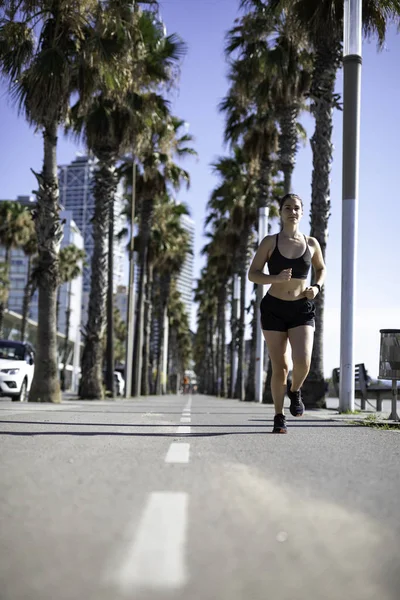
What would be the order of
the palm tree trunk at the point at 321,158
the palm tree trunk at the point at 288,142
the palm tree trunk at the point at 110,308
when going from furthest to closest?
the palm tree trunk at the point at 110,308 → the palm tree trunk at the point at 288,142 → the palm tree trunk at the point at 321,158

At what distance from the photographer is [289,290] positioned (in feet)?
23.5

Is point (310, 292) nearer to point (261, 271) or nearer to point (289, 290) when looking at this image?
point (289, 290)

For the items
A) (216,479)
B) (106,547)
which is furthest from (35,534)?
(216,479)

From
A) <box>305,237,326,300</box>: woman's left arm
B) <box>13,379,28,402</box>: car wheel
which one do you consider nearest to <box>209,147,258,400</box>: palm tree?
<box>13,379,28,402</box>: car wheel

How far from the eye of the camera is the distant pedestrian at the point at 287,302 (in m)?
7.16

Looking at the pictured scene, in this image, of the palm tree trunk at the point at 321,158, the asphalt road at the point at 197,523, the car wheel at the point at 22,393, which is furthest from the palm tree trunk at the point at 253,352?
the asphalt road at the point at 197,523

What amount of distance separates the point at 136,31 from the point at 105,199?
7.38 meters

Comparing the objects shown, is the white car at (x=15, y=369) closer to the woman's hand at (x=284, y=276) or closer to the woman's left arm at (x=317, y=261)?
the woman's left arm at (x=317, y=261)

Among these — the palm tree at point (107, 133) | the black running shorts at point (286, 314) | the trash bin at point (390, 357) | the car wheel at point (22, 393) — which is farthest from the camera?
A: the palm tree at point (107, 133)

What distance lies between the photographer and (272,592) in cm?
216

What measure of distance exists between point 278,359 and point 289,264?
2.91 feet

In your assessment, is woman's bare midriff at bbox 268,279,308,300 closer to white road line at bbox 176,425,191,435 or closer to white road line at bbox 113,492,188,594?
white road line at bbox 176,425,191,435

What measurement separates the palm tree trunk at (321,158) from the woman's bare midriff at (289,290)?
32.9ft

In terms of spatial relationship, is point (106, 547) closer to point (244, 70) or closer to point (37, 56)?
point (37, 56)
